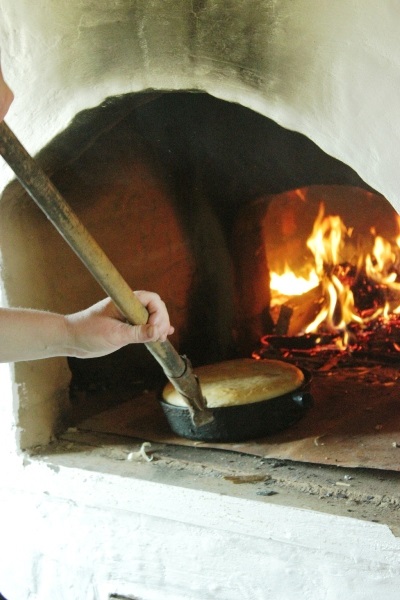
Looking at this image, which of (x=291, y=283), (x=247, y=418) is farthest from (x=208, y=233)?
(x=247, y=418)

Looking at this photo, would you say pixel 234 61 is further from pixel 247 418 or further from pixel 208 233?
pixel 208 233

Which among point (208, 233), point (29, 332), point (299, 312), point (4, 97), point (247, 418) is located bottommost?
point (247, 418)

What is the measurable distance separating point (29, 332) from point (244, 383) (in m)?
0.69

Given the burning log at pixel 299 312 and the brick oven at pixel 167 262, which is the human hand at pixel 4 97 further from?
the burning log at pixel 299 312

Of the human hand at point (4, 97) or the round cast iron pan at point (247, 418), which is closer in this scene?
the human hand at point (4, 97)

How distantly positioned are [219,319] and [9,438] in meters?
0.98

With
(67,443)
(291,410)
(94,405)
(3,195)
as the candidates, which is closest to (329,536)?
(291,410)

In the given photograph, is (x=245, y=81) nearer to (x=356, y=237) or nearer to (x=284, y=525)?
(x=284, y=525)

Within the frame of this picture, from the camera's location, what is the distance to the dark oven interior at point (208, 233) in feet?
6.91

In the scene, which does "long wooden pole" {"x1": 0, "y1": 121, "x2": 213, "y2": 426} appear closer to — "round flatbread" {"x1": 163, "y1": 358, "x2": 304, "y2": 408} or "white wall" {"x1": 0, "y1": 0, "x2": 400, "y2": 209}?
"round flatbread" {"x1": 163, "y1": 358, "x2": 304, "y2": 408}

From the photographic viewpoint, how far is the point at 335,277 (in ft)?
9.30

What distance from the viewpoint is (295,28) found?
1637mm

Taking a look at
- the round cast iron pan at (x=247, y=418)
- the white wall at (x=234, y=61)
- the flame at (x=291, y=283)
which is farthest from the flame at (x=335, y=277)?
the white wall at (x=234, y=61)

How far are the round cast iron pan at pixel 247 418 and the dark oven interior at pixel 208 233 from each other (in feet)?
0.20
